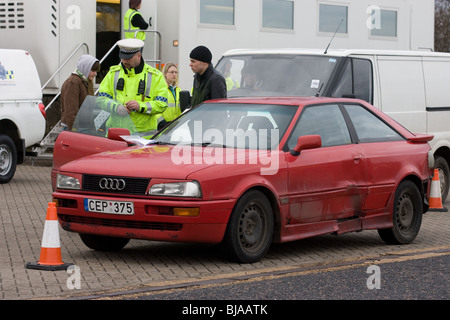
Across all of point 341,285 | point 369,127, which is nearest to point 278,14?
point 369,127

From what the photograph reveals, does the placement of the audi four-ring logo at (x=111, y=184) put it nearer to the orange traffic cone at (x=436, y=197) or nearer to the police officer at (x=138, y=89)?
the police officer at (x=138, y=89)

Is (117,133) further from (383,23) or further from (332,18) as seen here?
(383,23)

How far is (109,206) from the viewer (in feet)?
30.0

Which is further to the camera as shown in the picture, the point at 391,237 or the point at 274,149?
the point at 391,237

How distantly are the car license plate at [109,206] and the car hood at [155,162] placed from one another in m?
0.24

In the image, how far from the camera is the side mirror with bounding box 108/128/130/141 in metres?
10.6

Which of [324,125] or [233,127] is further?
[324,125]

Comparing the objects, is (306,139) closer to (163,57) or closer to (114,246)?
(114,246)

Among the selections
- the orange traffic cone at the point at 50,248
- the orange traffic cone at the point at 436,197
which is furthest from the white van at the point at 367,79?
the orange traffic cone at the point at 50,248

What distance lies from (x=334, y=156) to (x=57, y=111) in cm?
1034

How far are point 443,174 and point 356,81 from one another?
252 centimetres
